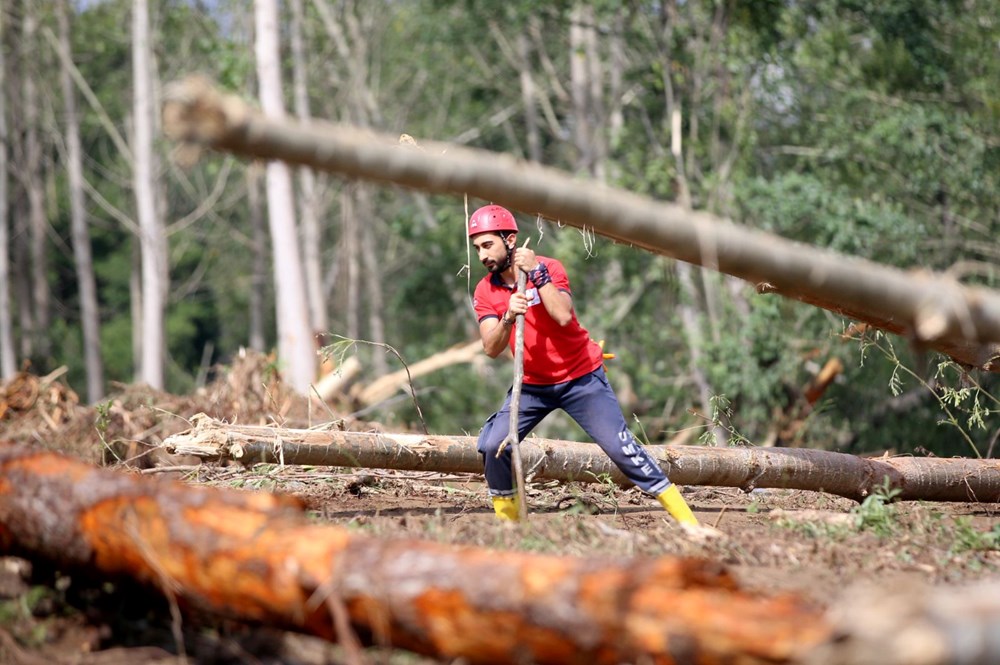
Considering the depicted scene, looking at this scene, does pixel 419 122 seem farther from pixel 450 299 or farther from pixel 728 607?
pixel 728 607

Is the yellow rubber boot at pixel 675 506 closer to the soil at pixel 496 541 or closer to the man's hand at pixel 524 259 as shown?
the soil at pixel 496 541

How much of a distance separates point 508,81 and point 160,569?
84.2ft

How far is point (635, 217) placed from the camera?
447 centimetres

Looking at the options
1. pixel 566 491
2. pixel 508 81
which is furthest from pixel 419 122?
pixel 566 491

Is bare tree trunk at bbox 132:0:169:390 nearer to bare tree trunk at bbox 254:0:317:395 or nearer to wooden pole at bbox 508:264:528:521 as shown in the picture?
bare tree trunk at bbox 254:0:317:395

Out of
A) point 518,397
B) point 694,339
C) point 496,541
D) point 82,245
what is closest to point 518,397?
point 518,397

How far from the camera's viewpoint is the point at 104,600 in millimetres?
4816

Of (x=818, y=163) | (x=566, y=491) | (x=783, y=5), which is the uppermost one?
(x=783, y=5)

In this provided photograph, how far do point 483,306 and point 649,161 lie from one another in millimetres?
12762

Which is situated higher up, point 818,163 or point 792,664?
point 818,163

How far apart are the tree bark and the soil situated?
1114mm

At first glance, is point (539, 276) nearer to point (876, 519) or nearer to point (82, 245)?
point (876, 519)

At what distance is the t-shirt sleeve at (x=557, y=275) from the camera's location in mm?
6684

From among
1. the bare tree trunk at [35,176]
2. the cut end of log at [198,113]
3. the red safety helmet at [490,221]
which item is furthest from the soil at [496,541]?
the bare tree trunk at [35,176]
